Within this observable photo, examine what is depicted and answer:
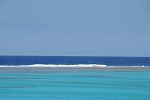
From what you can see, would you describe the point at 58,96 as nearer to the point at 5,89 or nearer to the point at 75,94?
the point at 75,94

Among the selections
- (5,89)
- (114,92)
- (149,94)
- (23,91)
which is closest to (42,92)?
(23,91)

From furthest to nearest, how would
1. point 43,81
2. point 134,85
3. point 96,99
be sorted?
1. point 43,81
2. point 134,85
3. point 96,99

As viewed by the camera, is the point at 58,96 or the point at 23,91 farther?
the point at 23,91

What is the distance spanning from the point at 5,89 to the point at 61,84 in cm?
309

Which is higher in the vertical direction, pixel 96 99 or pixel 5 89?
pixel 96 99

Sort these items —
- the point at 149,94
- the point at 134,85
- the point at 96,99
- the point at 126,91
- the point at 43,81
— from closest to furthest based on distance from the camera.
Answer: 1. the point at 96,99
2. the point at 149,94
3. the point at 126,91
4. the point at 134,85
5. the point at 43,81

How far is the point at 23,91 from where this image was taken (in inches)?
654

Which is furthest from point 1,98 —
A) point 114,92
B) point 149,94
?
point 149,94

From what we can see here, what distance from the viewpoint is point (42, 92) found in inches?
641

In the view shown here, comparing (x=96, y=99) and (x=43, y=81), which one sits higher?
(x=96, y=99)

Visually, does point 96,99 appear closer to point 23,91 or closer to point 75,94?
point 75,94

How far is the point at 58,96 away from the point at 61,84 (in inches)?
152

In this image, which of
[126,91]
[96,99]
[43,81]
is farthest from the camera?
[43,81]

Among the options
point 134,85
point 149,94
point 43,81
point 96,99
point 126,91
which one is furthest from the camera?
point 43,81
